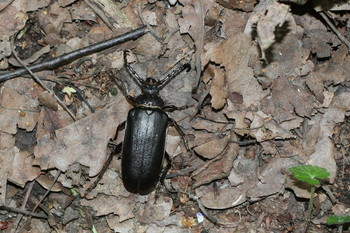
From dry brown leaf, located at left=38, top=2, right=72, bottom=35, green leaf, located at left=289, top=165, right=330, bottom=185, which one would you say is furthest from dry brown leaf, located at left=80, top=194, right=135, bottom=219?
dry brown leaf, located at left=38, top=2, right=72, bottom=35

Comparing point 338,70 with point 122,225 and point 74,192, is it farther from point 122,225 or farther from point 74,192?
point 74,192

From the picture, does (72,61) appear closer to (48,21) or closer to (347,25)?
(48,21)

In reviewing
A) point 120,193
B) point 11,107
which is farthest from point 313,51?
point 11,107

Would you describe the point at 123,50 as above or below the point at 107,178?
above

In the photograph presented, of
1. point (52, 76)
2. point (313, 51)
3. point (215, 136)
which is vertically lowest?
point (215, 136)

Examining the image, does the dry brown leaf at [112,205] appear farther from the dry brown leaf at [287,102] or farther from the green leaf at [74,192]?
the dry brown leaf at [287,102]
